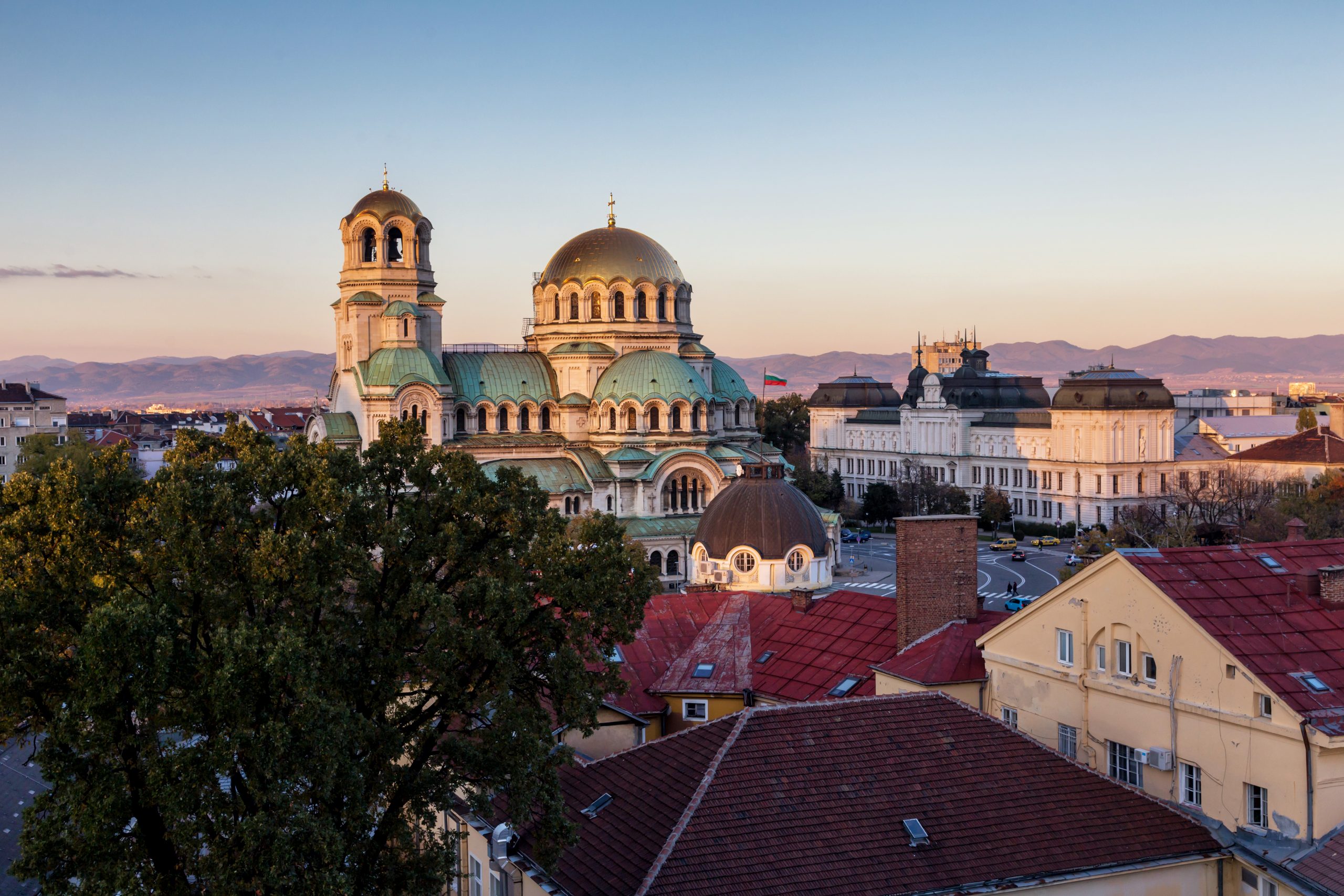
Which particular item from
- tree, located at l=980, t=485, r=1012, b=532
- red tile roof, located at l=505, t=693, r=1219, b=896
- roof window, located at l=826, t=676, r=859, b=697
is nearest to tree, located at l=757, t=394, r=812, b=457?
tree, located at l=980, t=485, r=1012, b=532

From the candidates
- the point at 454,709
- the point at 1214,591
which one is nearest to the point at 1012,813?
the point at 1214,591

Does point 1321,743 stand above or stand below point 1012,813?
above

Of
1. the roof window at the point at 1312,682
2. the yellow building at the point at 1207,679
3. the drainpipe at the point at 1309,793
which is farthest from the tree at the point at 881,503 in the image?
the drainpipe at the point at 1309,793

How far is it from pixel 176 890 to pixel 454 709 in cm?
488

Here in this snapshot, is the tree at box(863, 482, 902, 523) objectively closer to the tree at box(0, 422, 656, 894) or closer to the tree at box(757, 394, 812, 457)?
the tree at box(757, 394, 812, 457)

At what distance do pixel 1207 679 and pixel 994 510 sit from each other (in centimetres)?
8205

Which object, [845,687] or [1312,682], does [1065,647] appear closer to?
[1312,682]

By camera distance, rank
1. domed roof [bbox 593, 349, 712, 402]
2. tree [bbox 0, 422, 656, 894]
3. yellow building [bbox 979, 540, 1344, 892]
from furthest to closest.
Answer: domed roof [bbox 593, 349, 712, 402]
yellow building [bbox 979, 540, 1344, 892]
tree [bbox 0, 422, 656, 894]

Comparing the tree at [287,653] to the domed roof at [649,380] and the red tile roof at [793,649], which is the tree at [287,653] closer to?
the red tile roof at [793,649]

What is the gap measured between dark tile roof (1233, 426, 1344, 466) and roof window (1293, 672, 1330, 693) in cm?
8166

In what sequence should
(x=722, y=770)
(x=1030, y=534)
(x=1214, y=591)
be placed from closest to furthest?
→ (x=722, y=770) → (x=1214, y=591) → (x=1030, y=534)

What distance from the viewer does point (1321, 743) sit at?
20172 mm

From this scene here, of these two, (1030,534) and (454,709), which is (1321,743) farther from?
(1030,534)

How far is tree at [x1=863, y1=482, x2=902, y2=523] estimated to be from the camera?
10694cm
